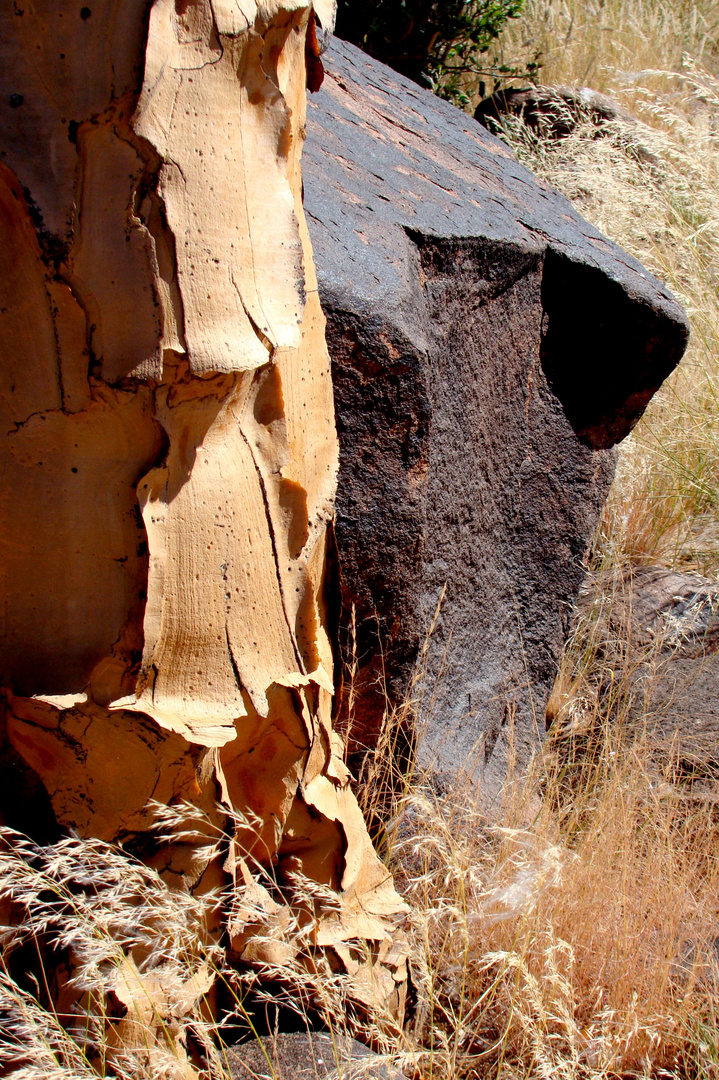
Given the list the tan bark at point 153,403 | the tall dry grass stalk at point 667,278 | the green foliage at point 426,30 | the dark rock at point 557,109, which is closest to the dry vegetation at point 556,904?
the tall dry grass stalk at point 667,278

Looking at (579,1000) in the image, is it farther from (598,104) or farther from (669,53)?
(669,53)

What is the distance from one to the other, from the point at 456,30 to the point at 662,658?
13.2ft

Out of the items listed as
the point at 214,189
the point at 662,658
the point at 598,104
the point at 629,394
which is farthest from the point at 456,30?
the point at 214,189

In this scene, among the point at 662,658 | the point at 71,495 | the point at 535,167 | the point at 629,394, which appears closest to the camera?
the point at 71,495

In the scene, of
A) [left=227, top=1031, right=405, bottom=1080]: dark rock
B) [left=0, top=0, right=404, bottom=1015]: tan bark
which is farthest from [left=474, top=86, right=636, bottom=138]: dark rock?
[left=227, top=1031, right=405, bottom=1080]: dark rock

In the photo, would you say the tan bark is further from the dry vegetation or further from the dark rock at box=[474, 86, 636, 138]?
the dark rock at box=[474, 86, 636, 138]

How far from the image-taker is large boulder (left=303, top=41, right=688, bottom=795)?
1.64m

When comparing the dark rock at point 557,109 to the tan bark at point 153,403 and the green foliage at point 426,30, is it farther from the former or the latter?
the tan bark at point 153,403

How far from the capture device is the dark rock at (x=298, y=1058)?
3.98ft

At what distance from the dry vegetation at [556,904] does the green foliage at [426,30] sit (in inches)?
87.0

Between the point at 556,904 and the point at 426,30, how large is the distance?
4.77 metres

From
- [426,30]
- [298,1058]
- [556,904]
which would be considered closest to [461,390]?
[556,904]

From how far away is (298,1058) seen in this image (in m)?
1.25

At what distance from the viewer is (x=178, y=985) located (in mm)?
1119
